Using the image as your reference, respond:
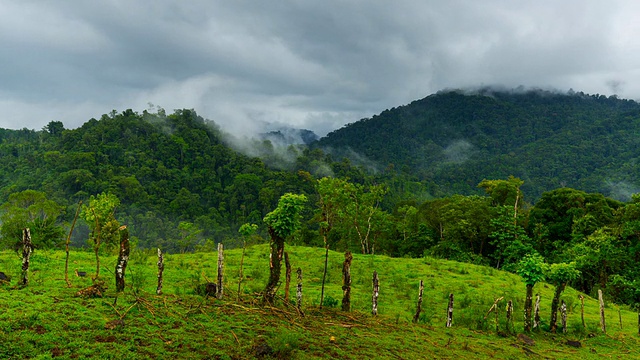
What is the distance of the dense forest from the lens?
112 feet

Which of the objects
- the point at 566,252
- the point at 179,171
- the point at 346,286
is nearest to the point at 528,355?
the point at 346,286

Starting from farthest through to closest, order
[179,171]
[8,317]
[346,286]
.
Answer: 1. [179,171]
2. [346,286]
3. [8,317]

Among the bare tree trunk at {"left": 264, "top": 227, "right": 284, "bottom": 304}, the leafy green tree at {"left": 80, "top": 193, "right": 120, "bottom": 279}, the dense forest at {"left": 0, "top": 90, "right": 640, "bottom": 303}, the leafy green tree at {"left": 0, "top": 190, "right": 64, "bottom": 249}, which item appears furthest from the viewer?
the dense forest at {"left": 0, "top": 90, "right": 640, "bottom": 303}

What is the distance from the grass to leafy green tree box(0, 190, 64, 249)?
1146cm

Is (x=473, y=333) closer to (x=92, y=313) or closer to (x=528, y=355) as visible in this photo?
(x=528, y=355)

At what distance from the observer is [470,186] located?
18262 centimetres

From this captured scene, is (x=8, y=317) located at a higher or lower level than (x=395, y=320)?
higher

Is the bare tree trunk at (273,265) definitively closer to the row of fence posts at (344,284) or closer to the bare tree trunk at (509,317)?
the row of fence posts at (344,284)

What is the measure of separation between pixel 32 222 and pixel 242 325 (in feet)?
128

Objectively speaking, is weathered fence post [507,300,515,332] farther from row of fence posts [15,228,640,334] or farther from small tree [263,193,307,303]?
small tree [263,193,307,303]

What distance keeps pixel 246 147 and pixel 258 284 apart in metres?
147

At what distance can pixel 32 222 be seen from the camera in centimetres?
3716

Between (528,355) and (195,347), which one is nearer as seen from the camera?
(195,347)

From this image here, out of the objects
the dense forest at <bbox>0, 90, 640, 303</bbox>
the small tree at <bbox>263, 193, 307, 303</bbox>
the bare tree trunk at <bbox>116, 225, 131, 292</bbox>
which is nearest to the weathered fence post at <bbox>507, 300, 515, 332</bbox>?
the dense forest at <bbox>0, 90, 640, 303</bbox>
